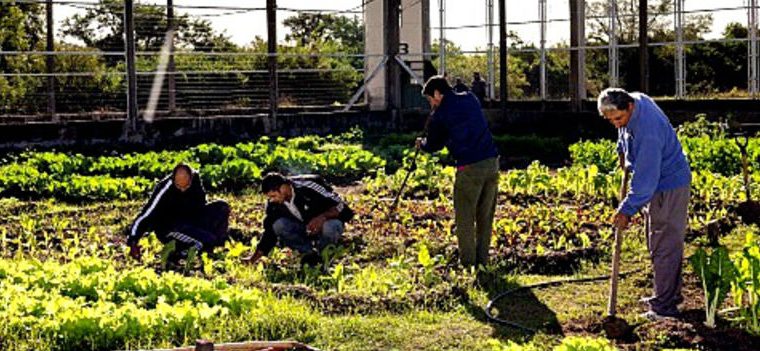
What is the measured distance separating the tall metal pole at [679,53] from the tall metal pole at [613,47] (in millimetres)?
1178

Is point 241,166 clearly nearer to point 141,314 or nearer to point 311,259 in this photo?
point 311,259

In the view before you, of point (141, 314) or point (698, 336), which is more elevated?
point (141, 314)

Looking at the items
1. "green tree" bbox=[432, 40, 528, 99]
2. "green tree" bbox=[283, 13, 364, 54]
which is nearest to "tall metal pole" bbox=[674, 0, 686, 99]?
"green tree" bbox=[432, 40, 528, 99]

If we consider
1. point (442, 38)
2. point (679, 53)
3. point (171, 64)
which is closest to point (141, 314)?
→ point (171, 64)

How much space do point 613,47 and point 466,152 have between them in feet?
49.6

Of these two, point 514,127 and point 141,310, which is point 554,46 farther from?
point 141,310

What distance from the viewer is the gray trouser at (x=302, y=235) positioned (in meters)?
10.0

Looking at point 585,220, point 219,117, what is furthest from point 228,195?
point 219,117

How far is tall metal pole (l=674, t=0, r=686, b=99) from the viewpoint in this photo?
23.7 metres

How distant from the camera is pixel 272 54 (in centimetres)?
2303

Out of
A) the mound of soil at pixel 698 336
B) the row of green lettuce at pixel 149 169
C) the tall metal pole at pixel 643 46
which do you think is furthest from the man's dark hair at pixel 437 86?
the tall metal pole at pixel 643 46

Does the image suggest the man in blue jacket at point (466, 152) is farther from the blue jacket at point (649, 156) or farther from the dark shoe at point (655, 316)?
the dark shoe at point (655, 316)

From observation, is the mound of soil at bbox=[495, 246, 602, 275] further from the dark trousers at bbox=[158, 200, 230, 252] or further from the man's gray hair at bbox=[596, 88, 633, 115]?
the man's gray hair at bbox=[596, 88, 633, 115]

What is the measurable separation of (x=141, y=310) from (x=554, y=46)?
21249 millimetres
